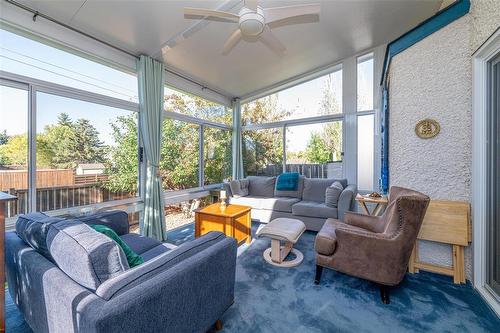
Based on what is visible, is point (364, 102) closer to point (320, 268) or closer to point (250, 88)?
point (250, 88)

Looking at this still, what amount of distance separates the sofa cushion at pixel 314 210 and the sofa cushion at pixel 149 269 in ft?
7.68

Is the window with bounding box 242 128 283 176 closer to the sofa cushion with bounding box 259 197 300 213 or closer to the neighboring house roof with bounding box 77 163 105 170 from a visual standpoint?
the sofa cushion with bounding box 259 197 300 213

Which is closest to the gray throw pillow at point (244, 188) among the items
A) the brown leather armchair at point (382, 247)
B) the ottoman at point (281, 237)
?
the ottoman at point (281, 237)

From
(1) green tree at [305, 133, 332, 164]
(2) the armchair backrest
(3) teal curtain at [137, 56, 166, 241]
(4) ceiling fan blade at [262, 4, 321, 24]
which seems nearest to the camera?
(2) the armchair backrest

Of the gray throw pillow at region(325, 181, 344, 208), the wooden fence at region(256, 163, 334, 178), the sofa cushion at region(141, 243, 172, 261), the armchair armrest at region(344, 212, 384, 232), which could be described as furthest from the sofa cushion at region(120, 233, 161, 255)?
the wooden fence at region(256, 163, 334, 178)

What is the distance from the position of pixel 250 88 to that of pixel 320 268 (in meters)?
4.10

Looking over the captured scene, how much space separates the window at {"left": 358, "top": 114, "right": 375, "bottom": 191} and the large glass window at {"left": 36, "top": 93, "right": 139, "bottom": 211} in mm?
4012

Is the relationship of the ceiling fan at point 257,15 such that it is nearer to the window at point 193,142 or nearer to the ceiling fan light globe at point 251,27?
the ceiling fan light globe at point 251,27

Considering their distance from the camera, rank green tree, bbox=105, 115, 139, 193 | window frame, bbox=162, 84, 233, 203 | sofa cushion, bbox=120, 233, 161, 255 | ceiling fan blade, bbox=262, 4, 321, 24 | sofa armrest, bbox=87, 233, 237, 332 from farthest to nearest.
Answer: window frame, bbox=162, 84, 233, 203, green tree, bbox=105, 115, 139, 193, sofa cushion, bbox=120, 233, 161, 255, ceiling fan blade, bbox=262, 4, 321, 24, sofa armrest, bbox=87, 233, 237, 332

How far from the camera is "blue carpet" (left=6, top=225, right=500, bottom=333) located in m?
1.53

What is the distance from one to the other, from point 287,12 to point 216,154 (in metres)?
3.57

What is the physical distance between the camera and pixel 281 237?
7.43 ft

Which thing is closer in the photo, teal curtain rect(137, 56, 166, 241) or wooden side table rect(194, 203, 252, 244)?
wooden side table rect(194, 203, 252, 244)

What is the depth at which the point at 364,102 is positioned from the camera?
4.07 m
